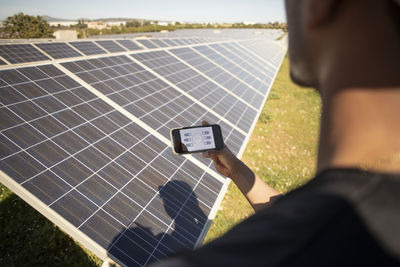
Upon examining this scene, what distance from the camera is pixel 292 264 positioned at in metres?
0.67

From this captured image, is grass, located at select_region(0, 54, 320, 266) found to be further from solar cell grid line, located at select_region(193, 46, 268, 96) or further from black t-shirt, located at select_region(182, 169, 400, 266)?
black t-shirt, located at select_region(182, 169, 400, 266)

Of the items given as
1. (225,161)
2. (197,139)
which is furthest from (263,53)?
(225,161)

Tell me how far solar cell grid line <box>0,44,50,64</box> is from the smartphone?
5464 millimetres

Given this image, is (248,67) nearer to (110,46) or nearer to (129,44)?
(129,44)

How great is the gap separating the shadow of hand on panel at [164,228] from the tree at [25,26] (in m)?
44.4

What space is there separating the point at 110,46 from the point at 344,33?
984cm

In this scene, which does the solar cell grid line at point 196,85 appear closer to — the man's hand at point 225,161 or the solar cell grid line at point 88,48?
the solar cell grid line at point 88,48

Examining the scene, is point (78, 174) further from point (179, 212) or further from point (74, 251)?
point (74, 251)

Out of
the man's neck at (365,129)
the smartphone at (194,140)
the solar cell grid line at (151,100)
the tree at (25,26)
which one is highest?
the man's neck at (365,129)

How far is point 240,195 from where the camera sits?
25.1 ft

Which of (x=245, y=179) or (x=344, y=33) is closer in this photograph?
(x=344, y=33)

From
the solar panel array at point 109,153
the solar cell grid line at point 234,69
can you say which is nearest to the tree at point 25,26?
the solar cell grid line at point 234,69

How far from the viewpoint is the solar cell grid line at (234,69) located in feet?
36.1

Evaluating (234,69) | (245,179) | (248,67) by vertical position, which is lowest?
(248,67)
